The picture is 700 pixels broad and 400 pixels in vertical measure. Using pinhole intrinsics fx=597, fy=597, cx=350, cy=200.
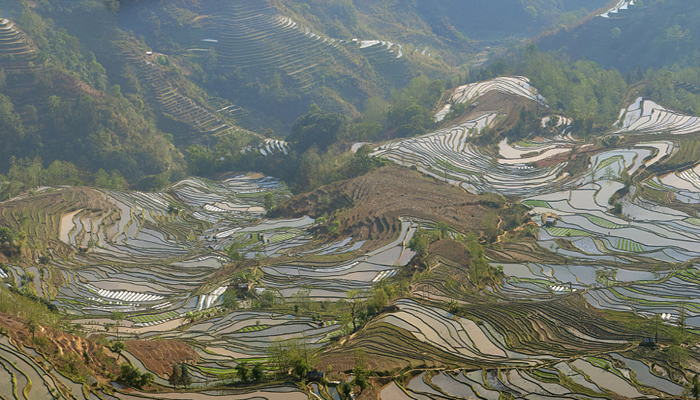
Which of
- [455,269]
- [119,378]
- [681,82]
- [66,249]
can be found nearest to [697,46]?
[681,82]

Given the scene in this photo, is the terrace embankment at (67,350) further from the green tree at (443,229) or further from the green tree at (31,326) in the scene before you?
the green tree at (443,229)

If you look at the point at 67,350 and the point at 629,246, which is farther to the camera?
the point at 629,246

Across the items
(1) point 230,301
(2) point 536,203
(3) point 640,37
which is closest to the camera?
(1) point 230,301

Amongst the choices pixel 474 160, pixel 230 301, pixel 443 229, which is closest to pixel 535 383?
pixel 230 301

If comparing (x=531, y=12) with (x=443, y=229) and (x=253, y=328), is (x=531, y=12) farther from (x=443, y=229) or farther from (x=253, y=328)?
(x=253, y=328)

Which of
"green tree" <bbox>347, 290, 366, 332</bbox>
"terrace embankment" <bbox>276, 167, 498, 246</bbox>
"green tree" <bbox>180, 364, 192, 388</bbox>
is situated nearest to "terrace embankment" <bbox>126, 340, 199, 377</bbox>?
"green tree" <bbox>180, 364, 192, 388</bbox>

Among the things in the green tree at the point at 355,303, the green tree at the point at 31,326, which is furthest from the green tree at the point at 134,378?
the green tree at the point at 355,303
